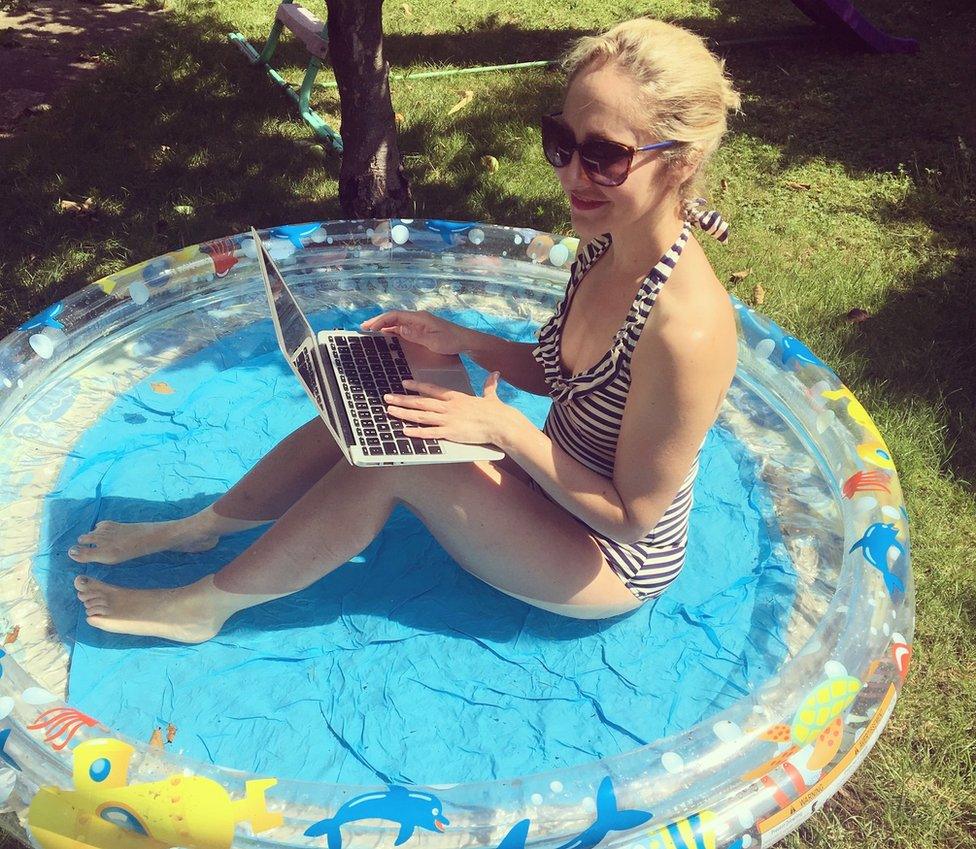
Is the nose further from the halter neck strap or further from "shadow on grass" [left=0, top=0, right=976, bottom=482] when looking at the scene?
"shadow on grass" [left=0, top=0, right=976, bottom=482]

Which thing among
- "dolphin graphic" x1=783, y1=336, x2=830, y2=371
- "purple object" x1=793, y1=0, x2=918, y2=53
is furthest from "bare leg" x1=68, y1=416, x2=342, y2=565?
"purple object" x1=793, y1=0, x2=918, y2=53

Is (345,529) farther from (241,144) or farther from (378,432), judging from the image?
(241,144)

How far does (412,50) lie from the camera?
23.5 feet

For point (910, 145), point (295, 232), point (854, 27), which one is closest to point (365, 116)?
point (295, 232)

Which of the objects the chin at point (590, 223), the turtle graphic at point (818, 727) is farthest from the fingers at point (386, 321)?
the turtle graphic at point (818, 727)

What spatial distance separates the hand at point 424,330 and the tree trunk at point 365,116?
202 centimetres

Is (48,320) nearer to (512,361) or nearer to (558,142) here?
(512,361)

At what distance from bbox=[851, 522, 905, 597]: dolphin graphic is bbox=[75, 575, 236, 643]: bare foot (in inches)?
77.2

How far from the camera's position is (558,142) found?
2.28 m

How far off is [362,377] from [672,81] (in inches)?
45.5

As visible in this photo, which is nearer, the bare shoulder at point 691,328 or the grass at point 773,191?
the bare shoulder at point 691,328

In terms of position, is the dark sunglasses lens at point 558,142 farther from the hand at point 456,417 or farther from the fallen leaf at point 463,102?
the fallen leaf at point 463,102

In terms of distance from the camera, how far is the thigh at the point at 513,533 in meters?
2.57

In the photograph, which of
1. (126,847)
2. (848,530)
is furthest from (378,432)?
(848,530)
